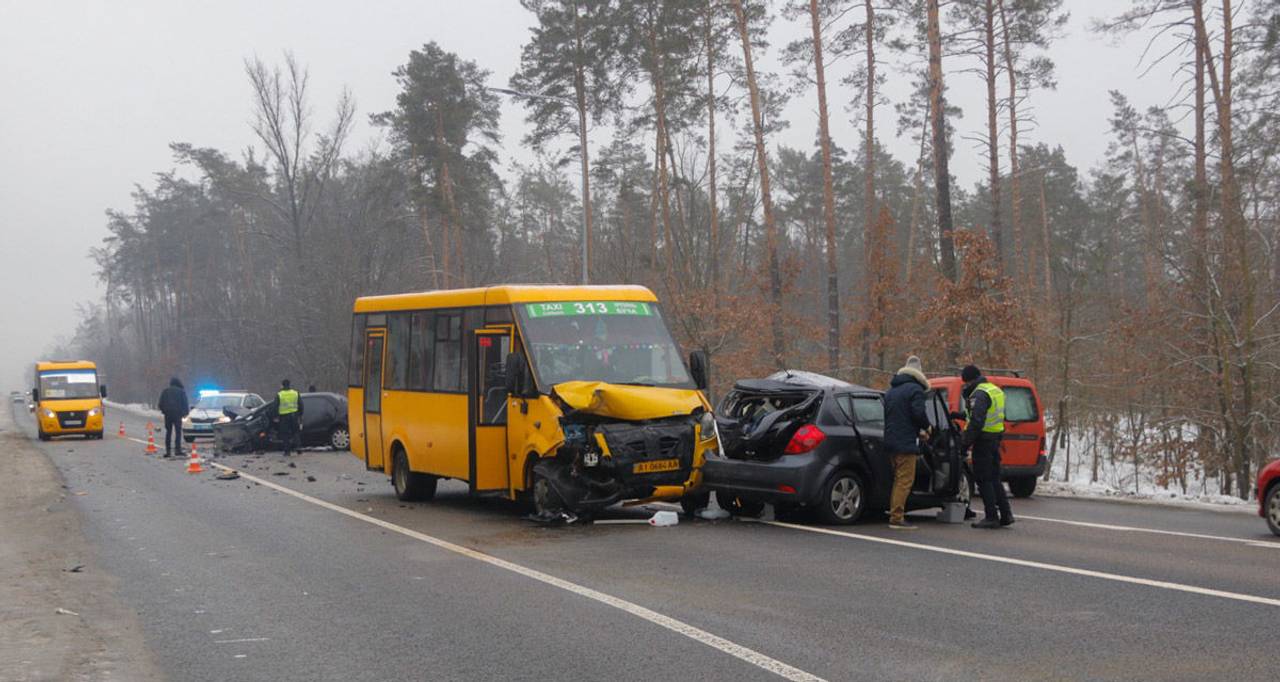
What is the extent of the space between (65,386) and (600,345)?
3121 centimetres

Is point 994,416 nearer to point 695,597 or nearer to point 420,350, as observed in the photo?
point 695,597

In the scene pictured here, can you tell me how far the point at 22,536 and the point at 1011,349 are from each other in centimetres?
1790

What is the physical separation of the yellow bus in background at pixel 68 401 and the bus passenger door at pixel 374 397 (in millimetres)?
24765

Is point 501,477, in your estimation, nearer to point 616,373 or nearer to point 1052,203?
point 616,373

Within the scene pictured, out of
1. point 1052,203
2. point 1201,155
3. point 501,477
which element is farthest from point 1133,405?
point 1052,203

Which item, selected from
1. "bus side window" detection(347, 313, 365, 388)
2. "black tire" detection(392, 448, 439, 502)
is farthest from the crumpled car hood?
"bus side window" detection(347, 313, 365, 388)

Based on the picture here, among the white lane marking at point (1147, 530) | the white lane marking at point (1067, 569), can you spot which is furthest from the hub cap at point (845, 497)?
the white lane marking at point (1147, 530)

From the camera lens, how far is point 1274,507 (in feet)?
40.4

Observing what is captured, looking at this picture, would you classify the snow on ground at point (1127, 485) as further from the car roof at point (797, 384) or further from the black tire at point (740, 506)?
the black tire at point (740, 506)

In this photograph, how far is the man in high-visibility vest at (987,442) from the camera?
42.9ft

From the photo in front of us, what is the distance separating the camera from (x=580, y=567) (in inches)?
420

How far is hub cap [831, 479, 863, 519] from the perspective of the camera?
43.4 feet

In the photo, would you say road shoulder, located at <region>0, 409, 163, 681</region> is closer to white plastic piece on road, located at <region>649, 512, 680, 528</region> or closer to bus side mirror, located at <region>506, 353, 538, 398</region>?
bus side mirror, located at <region>506, 353, 538, 398</region>

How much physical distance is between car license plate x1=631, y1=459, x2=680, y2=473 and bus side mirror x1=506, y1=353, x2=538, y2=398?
1468 mm
